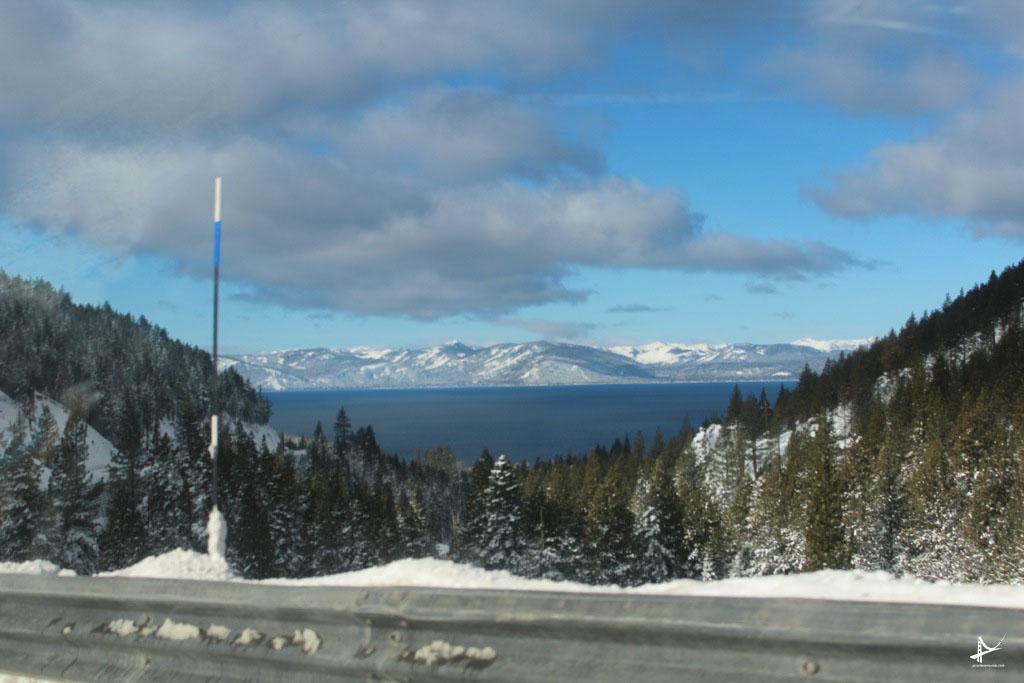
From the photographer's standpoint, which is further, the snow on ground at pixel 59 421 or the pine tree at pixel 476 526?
the pine tree at pixel 476 526

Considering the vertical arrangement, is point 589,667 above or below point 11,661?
above

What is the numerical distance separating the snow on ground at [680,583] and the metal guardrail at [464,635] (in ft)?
1.06

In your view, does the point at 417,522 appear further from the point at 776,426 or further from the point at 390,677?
the point at 390,677

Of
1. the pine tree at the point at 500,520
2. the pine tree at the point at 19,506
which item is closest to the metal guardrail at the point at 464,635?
the pine tree at the point at 19,506

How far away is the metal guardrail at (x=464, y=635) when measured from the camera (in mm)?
3631

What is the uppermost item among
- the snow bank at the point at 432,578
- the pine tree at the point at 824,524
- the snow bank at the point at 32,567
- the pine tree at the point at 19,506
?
the snow bank at the point at 432,578

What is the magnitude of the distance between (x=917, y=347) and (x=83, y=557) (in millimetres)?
125381

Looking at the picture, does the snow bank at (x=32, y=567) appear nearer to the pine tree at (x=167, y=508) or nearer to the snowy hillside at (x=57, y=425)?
the pine tree at (x=167, y=508)

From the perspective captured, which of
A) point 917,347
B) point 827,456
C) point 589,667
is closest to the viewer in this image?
point 589,667

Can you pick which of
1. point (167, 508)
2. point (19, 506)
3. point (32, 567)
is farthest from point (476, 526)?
point (32, 567)

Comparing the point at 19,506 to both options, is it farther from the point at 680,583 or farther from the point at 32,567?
the point at 680,583

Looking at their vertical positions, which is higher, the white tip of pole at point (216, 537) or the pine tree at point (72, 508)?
the white tip of pole at point (216, 537)

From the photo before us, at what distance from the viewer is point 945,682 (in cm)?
351

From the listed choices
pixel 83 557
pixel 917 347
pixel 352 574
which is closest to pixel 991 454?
pixel 83 557
